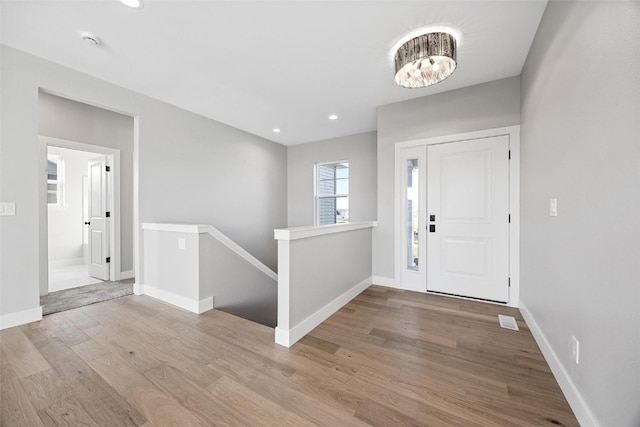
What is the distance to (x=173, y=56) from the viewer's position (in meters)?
2.42

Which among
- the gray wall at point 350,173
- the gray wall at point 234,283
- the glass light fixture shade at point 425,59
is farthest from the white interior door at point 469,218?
the gray wall at point 234,283

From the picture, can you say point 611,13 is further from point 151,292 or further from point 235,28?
point 151,292

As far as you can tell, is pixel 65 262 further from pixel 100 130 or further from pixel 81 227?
pixel 100 130

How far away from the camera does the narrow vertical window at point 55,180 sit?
4.83 metres

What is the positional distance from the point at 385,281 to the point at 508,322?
148 cm

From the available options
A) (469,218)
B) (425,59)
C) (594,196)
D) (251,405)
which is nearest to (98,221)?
(251,405)

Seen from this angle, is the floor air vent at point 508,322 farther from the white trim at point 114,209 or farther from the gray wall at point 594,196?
the white trim at point 114,209

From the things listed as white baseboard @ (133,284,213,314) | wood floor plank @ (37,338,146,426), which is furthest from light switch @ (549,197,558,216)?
white baseboard @ (133,284,213,314)

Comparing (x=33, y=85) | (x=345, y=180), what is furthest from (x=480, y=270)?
(x=33, y=85)

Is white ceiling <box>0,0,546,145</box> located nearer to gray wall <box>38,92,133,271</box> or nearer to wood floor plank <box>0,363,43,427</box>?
gray wall <box>38,92,133,271</box>

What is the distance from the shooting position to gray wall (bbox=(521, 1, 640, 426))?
0.92m

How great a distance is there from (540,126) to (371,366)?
93.2 inches

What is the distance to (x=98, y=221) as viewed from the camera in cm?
412

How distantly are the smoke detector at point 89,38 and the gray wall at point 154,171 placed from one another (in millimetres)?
751
